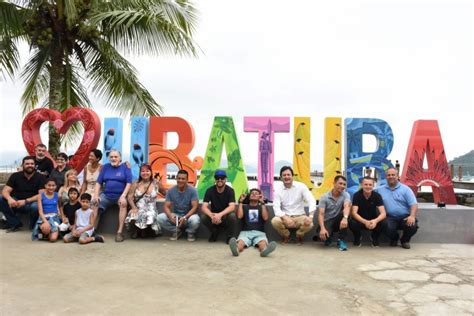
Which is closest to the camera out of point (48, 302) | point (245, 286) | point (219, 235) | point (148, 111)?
→ point (48, 302)

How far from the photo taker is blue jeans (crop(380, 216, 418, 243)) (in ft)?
18.7

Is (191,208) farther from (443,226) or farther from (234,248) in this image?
(443,226)

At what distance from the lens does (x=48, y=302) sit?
3262 mm

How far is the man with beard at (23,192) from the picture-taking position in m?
6.46

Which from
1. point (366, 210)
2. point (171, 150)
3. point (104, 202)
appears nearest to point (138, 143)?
point (171, 150)

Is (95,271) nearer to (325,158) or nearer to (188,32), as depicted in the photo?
(325,158)

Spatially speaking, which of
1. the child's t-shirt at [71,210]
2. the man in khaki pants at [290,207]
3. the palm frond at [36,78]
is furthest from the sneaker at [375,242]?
the palm frond at [36,78]

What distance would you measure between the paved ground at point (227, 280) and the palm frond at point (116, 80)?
20.3 ft

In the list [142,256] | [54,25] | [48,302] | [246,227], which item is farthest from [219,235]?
[54,25]

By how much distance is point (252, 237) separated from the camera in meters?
5.56

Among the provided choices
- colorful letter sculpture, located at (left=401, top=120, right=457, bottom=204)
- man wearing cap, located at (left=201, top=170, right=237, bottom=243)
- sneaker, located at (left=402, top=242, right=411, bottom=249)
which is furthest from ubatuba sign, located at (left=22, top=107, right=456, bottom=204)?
sneaker, located at (left=402, top=242, right=411, bottom=249)

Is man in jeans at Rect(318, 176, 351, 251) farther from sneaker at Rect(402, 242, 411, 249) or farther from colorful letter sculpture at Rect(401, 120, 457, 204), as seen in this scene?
colorful letter sculpture at Rect(401, 120, 457, 204)

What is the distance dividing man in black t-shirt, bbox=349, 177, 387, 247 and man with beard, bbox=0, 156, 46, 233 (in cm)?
527

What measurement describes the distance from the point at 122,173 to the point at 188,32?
527cm
